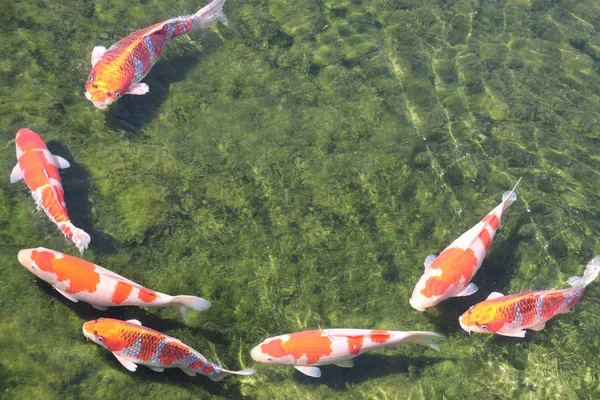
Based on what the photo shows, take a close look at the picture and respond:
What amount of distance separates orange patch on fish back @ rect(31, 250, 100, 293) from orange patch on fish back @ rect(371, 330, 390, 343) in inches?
104

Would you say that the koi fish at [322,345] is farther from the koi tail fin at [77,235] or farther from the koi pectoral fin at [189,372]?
the koi tail fin at [77,235]

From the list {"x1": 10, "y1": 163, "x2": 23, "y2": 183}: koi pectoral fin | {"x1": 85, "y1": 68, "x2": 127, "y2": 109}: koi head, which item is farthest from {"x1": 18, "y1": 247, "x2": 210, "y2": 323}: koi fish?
{"x1": 85, "y1": 68, "x2": 127, "y2": 109}: koi head

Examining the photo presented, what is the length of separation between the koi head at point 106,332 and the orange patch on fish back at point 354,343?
206cm

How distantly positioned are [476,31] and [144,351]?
7083mm

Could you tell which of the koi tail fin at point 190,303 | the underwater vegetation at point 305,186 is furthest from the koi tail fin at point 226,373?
the koi tail fin at point 190,303

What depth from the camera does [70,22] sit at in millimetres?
7168

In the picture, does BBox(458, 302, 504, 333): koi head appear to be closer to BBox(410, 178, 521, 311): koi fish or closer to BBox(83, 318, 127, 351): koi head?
BBox(410, 178, 521, 311): koi fish

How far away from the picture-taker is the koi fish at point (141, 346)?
463 centimetres

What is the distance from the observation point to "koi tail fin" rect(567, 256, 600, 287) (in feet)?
19.6

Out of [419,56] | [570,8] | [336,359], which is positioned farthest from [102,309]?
[570,8]

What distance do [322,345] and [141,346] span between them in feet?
5.39

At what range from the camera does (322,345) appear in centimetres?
495

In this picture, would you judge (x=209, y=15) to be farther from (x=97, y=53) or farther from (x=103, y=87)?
(x=103, y=87)

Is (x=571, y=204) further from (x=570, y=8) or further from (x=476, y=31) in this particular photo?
(x=570, y=8)
